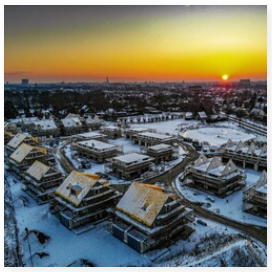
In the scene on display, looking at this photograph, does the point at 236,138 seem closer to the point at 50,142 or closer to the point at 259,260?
the point at 50,142

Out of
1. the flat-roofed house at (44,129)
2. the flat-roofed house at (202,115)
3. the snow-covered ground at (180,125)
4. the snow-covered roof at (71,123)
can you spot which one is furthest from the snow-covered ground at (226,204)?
the flat-roofed house at (202,115)

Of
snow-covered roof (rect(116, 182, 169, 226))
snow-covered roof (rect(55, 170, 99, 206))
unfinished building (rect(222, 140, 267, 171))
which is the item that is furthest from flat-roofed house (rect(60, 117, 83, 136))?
snow-covered roof (rect(116, 182, 169, 226))

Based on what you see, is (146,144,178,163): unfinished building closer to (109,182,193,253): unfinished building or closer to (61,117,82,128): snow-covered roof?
(109,182,193,253): unfinished building

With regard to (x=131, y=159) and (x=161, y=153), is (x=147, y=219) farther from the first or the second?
(x=161, y=153)

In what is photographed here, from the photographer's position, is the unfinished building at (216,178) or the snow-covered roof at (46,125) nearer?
the unfinished building at (216,178)

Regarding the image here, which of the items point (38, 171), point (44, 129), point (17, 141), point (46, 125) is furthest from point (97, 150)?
point (46, 125)

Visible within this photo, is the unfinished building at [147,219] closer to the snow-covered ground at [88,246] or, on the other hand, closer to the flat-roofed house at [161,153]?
the snow-covered ground at [88,246]
